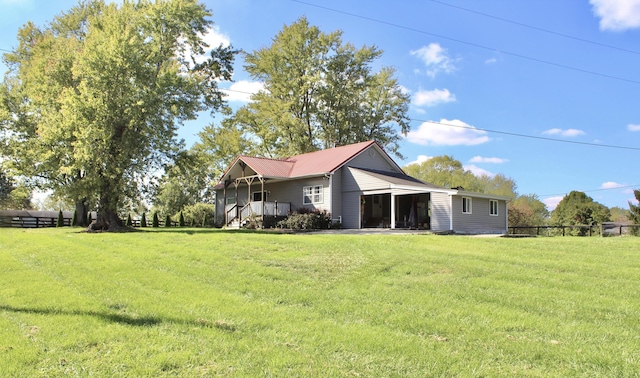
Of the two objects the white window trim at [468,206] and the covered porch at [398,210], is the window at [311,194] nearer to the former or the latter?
the covered porch at [398,210]

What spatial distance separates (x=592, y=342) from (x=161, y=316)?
17.3 feet

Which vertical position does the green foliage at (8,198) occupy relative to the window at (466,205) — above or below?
above

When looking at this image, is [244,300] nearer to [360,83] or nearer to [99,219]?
[99,219]

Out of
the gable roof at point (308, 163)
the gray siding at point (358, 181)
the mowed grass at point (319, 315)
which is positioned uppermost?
the gable roof at point (308, 163)

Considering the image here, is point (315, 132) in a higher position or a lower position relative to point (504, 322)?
higher

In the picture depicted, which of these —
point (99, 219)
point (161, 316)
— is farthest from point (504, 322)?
point (99, 219)

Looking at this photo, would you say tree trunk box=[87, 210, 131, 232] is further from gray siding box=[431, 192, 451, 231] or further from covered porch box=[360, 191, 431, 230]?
gray siding box=[431, 192, 451, 231]

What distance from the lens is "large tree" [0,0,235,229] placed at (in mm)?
22156

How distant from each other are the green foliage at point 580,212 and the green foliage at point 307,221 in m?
20.5

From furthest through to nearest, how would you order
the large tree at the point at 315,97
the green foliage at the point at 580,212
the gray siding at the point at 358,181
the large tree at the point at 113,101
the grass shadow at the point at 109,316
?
the large tree at the point at 315,97
the green foliage at the point at 580,212
the gray siding at the point at 358,181
the large tree at the point at 113,101
the grass shadow at the point at 109,316

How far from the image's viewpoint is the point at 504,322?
5707mm

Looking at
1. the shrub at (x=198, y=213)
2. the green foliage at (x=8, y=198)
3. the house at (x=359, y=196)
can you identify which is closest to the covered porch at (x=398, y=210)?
the house at (x=359, y=196)

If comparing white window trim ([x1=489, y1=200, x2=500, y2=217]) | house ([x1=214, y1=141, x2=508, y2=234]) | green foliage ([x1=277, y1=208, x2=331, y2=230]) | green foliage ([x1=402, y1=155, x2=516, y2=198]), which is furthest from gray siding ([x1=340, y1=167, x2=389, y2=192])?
green foliage ([x1=402, y1=155, x2=516, y2=198])

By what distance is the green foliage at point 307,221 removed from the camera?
78.0 ft
